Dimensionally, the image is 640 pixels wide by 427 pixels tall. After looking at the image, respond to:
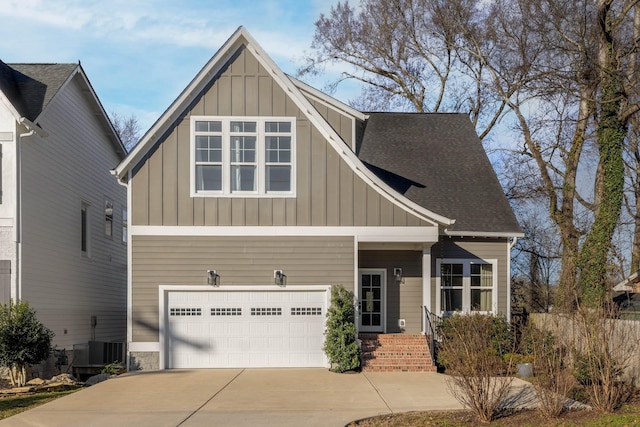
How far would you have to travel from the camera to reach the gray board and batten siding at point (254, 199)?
18469mm

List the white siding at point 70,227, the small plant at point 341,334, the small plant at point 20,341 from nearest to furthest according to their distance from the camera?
the small plant at point 20,341
the small plant at point 341,334
the white siding at point 70,227

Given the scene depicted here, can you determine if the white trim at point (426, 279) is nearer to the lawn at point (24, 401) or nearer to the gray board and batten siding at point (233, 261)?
the gray board and batten siding at point (233, 261)

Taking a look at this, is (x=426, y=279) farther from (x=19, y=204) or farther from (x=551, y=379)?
(x=19, y=204)

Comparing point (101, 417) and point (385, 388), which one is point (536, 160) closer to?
point (385, 388)

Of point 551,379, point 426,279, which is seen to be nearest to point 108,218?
point 426,279

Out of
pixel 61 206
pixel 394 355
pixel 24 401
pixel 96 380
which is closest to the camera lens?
pixel 24 401

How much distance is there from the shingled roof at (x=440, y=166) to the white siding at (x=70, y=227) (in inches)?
342

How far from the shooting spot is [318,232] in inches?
730

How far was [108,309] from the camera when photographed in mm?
25031

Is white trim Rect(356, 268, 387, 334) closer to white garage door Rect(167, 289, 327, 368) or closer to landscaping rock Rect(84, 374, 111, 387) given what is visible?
white garage door Rect(167, 289, 327, 368)

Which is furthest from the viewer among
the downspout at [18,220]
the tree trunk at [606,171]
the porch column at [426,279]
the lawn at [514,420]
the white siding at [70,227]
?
the tree trunk at [606,171]

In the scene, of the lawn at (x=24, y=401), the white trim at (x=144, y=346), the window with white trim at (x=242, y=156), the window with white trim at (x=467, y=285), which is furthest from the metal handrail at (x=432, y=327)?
the lawn at (x=24, y=401)

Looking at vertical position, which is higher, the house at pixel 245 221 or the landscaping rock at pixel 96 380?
the house at pixel 245 221

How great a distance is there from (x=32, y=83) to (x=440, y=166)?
12.1 m
